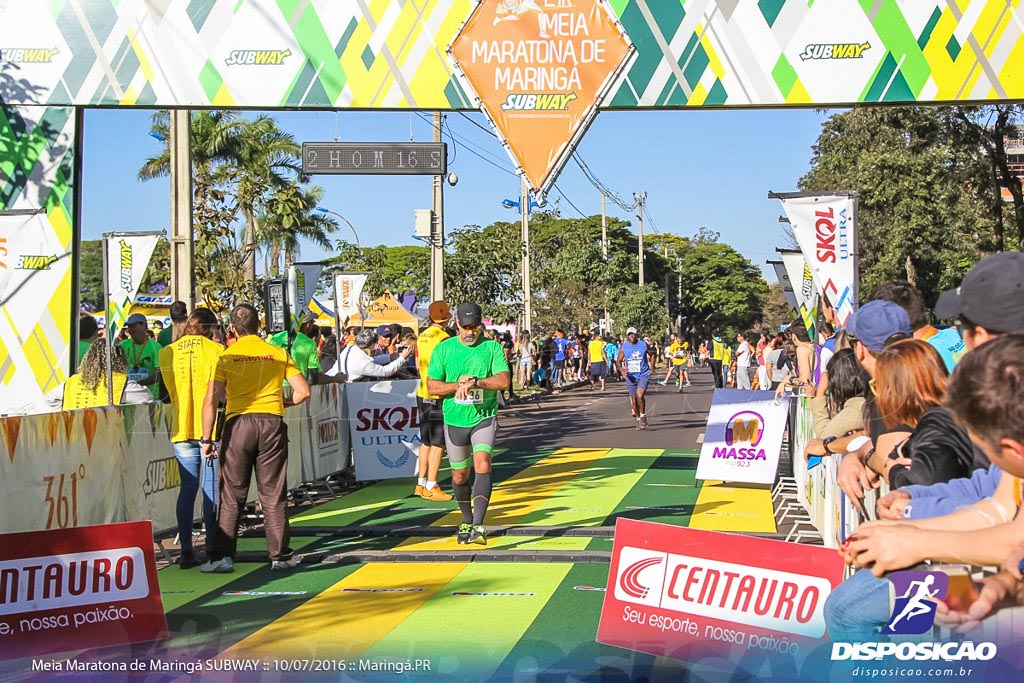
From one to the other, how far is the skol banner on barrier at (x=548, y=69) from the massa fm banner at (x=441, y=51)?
33 mm

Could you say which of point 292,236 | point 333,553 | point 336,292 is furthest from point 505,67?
point 292,236

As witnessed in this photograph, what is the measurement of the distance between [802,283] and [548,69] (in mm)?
4898

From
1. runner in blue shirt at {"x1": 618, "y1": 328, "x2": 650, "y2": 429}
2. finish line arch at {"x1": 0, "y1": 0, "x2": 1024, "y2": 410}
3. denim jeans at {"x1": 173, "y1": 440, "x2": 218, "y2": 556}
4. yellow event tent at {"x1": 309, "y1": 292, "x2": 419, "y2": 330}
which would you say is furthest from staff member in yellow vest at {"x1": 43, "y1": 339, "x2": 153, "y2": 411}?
yellow event tent at {"x1": 309, "y1": 292, "x2": 419, "y2": 330}

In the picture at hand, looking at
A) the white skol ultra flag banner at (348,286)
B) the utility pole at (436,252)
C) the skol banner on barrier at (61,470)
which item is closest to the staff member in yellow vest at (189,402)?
the skol banner on barrier at (61,470)

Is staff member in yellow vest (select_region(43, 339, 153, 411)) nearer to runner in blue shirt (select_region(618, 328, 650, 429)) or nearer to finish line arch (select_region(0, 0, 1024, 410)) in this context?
finish line arch (select_region(0, 0, 1024, 410))

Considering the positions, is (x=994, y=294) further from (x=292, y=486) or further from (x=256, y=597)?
(x=292, y=486)

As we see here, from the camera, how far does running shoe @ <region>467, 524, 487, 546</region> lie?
942cm

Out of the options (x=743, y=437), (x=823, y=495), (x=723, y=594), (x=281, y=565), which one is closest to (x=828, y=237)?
(x=743, y=437)

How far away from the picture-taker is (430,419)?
12406 mm

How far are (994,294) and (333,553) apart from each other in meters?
6.62

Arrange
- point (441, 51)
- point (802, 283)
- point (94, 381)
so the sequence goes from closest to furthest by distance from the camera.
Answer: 1. point (94, 381)
2. point (441, 51)
3. point (802, 283)

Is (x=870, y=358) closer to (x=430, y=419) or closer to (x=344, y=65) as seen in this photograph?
(x=344, y=65)

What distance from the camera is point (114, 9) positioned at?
33.9ft

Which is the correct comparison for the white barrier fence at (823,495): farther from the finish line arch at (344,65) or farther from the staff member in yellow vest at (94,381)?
the staff member in yellow vest at (94,381)
